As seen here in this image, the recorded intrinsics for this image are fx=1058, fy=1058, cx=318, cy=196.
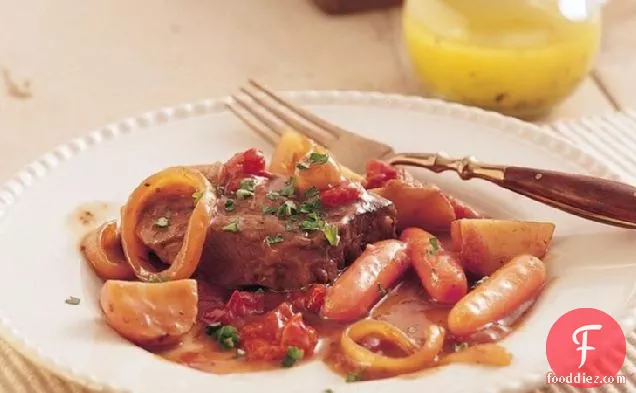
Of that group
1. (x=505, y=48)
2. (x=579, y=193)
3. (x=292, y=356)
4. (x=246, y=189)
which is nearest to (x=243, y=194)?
(x=246, y=189)

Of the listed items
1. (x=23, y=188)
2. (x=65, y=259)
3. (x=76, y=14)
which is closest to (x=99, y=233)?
(x=65, y=259)

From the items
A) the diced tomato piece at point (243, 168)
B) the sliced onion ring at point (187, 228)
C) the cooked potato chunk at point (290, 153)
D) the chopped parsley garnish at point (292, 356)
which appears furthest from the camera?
the cooked potato chunk at point (290, 153)

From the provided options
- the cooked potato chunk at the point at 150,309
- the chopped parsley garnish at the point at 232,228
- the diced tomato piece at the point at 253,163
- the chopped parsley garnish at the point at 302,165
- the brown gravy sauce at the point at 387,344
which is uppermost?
the chopped parsley garnish at the point at 302,165

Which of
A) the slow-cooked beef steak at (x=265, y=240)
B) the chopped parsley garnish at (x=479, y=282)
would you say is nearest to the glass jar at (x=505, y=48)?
the slow-cooked beef steak at (x=265, y=240)

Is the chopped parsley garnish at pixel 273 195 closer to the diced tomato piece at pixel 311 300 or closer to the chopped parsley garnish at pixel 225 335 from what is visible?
the diced tomato piece at pixel 311 300

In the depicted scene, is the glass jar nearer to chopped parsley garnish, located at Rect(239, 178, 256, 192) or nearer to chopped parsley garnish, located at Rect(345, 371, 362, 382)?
chopped parsley garnish, located at Rect(239, 178, 256, 192)

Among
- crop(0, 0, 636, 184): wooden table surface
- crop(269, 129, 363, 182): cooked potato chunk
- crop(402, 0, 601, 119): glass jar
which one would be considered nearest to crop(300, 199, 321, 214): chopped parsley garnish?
crop(269, 129, 363, 182): cooked potato chunk
